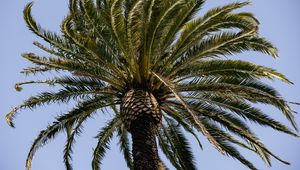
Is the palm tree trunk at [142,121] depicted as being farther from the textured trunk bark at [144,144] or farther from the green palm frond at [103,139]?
the green palm frond at [103,139]

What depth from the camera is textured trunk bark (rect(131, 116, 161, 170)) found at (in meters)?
11.2

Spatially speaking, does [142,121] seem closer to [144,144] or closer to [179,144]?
[144,144]

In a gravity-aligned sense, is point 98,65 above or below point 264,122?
above

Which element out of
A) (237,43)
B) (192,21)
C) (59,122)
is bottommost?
(59,122)

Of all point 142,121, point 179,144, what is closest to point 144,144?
point 142,121

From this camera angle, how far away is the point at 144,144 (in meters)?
11.5

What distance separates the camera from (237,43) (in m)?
12.2

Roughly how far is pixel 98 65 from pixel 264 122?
452 cm

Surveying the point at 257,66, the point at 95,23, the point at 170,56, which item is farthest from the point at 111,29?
the point at 257,66

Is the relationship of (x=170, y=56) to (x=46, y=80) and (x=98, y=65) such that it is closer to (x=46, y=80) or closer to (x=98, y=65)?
(x=98, y=65)

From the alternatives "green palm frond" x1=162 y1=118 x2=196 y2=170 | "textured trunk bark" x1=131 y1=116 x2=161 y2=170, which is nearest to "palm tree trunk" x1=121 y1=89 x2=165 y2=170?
"textured trunk bark" x1=131 y1=116 x2=161 y2=170

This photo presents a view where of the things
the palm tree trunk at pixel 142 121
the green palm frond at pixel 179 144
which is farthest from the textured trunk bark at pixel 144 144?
the green palm frond at pixel 179 144

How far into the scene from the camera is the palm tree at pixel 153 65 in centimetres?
1194

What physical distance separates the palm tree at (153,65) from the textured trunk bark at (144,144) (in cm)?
3
